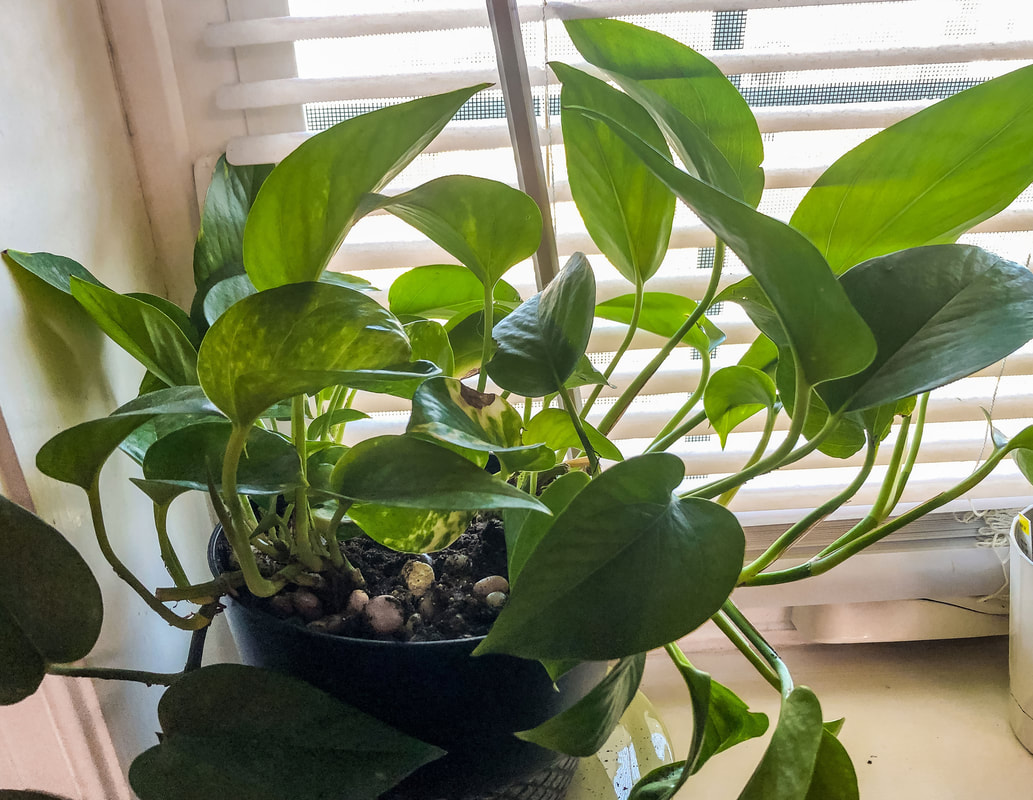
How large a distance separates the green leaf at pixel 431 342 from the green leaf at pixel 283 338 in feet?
0.55

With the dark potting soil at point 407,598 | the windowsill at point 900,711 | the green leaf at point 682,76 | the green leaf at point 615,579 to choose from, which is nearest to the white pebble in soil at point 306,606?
the dark potting soil at point 407,598

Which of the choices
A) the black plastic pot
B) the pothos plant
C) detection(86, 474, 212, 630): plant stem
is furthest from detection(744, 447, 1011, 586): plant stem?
detection(86, 474, 212, 630): plant stem

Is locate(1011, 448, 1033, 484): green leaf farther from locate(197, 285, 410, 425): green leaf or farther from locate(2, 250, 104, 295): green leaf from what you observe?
locate(2, 250, 104, 295): green leaf

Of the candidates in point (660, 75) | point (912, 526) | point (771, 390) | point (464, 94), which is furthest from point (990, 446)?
point (464, 94)

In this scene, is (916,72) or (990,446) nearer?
(916,72)

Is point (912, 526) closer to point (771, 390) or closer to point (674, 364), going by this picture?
point (674, 364)

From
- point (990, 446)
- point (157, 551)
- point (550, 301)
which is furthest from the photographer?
point (990, 446)

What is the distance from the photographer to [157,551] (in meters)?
0.59

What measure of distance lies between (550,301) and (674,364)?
0.41 meters

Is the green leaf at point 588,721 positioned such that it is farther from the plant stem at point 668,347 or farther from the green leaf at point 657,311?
the green leaf at point 657,311

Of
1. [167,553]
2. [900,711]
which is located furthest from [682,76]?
[900,711]

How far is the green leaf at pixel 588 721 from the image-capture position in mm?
359

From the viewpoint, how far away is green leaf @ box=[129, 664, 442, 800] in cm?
35

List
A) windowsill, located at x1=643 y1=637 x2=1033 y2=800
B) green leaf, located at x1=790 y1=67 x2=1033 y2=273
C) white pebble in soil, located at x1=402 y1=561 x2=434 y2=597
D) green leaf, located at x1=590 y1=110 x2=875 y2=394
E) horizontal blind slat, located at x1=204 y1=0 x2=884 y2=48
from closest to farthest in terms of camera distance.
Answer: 1. green leaf, located at x1=590 y1=110 x2=875 y2=394
2. green leaf, located at x1=790 y1=67 x2=1033 y2=273
3. white pebble in soil, located at x1=402 y1=561 x2=434 y2=597
4. horizontal blind slat, located at x1=204 y1=0 x2=884 y2=48
5. windowsill, located at x1=643 y1=637 x2=1033 y2=800
